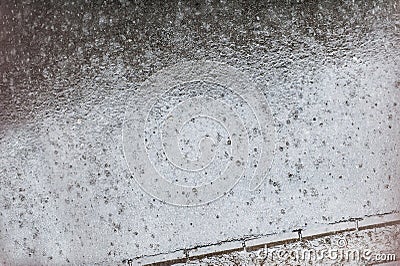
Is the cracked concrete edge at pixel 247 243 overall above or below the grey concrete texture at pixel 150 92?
below

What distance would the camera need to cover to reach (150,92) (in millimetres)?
907

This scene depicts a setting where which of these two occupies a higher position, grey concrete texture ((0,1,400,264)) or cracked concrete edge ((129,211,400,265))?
grey concrete texture ((0,1,400,264))

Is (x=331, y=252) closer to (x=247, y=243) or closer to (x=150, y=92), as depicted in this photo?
(x=247, y=243)

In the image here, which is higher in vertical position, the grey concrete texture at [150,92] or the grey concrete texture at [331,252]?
the grey concrete texture at [150,92]

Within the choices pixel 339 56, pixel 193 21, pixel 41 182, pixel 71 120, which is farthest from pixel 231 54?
pixel 41 182

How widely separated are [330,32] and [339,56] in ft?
0.15

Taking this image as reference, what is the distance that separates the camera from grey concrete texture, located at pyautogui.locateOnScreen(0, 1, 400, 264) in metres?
0.91

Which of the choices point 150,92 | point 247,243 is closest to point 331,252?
point 247,243

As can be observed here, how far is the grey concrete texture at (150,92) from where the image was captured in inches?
35.8

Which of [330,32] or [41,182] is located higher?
[330,32]

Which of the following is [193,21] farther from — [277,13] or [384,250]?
[384,250]

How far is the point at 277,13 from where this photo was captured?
916 mm

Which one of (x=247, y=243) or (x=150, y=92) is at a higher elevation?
(x=150, y=92)

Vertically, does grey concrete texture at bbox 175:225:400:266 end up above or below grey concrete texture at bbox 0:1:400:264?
below
